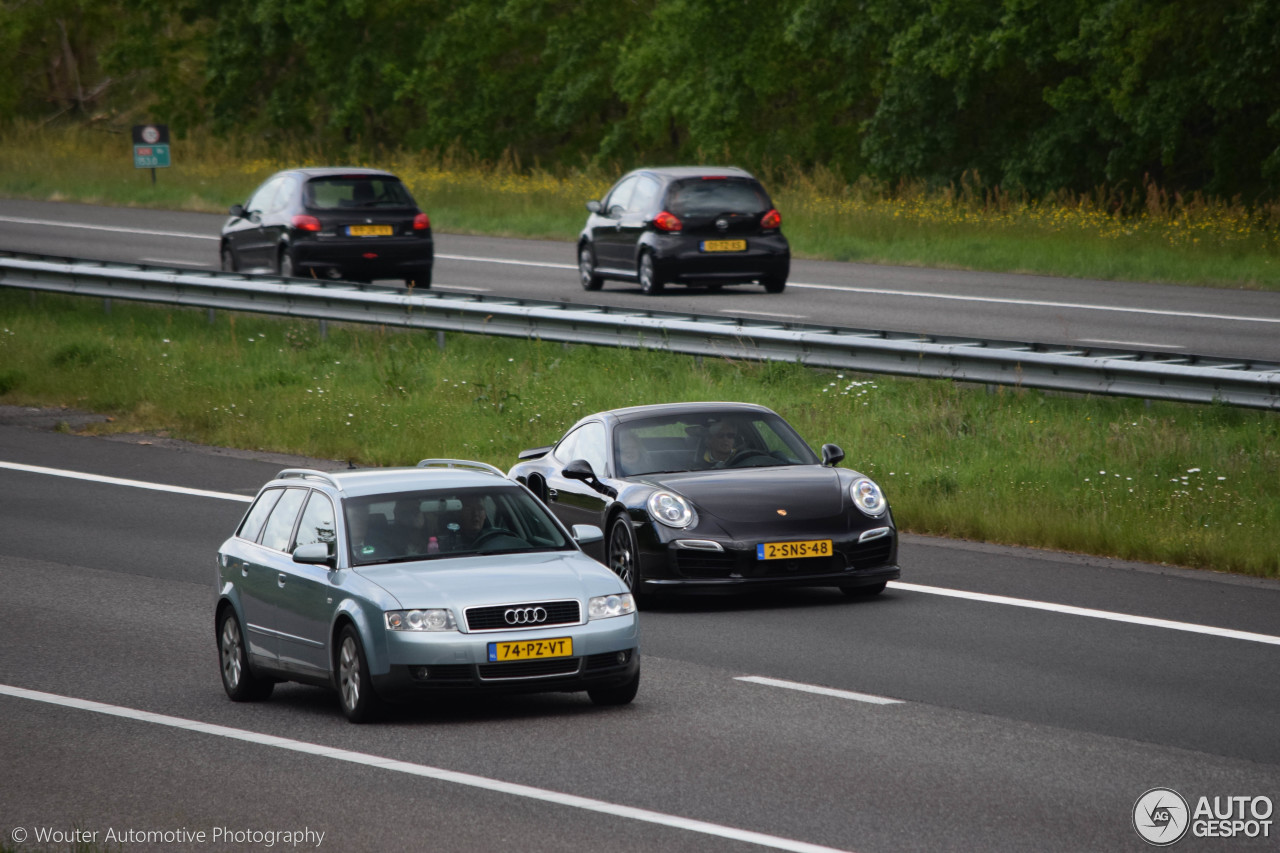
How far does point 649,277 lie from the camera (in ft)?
88.2

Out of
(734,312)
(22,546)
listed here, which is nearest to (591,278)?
(734,312)

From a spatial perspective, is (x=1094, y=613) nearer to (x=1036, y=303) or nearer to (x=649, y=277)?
(x=1036, y=303)

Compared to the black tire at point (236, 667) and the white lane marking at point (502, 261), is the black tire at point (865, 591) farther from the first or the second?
the white lane marking at point (502, 261)

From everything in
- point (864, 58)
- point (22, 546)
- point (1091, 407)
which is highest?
point (864, 58)

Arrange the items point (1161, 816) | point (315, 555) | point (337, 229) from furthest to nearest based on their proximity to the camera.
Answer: point (337, 229), point (315, 555), point (1161, 816)

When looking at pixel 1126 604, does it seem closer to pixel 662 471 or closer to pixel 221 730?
pixel 662 471

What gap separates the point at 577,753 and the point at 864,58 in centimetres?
4088

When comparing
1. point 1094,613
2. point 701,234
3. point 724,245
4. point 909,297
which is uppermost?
point 701,234

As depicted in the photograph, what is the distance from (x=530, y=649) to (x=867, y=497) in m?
3.95

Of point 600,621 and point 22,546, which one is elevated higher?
point 600,621

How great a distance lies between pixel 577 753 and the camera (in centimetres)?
834

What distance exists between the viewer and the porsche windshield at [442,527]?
31.6 ft

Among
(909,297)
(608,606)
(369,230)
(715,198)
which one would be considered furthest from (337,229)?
(608,606)

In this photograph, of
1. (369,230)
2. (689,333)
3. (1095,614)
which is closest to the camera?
(1095,614)
